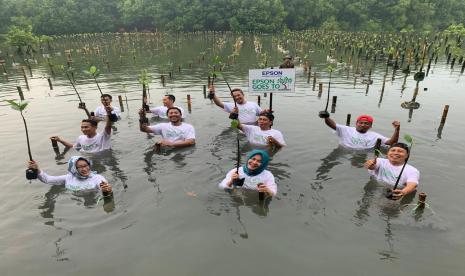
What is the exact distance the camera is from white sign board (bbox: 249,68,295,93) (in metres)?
11.6

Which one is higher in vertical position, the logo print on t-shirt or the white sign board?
the white sign board

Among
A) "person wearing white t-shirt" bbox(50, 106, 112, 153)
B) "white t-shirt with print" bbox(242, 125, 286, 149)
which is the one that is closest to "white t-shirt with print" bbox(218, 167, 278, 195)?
"white t-shirt with print" bbox(242, 125, 286, 149)

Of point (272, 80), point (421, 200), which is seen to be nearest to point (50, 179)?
point (272, 80)

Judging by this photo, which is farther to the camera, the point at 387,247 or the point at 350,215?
the point at 350,215

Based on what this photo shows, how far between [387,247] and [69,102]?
1813cm

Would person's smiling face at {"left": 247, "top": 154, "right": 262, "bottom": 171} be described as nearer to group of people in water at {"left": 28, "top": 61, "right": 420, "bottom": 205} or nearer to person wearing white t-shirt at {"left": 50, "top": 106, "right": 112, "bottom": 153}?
group of people in water at {"left": 28, "top": 61, "right": 420, "bottom": 205}

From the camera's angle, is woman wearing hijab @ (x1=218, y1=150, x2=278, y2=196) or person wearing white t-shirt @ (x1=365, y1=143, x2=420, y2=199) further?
person wearing white t-shirt @ (x1=365, y1=143, x2=420, y2=199)

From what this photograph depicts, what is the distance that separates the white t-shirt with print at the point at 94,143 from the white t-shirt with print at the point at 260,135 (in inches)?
190

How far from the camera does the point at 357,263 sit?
22.2ft

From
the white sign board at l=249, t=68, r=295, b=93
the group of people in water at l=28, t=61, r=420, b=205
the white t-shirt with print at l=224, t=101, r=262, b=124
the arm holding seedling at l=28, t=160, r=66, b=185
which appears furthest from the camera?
the white t-shirt with print at l=224, t=101, r=262, b=124

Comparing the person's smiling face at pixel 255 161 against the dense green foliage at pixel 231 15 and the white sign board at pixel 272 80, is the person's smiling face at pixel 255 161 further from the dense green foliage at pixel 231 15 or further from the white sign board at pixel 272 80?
the dense green foliage at pixel 231 15

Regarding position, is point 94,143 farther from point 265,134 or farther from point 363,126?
point 363,126

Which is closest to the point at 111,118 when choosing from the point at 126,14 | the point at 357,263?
the point at 357,263

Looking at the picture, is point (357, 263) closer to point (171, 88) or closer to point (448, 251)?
point (448, 251)
